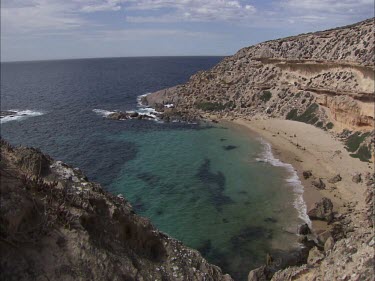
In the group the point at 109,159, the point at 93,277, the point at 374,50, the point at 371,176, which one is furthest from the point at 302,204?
the point at 374,50

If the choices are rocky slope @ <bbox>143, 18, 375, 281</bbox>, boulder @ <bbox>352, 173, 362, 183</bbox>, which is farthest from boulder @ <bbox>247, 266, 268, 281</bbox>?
boulder @ <bbox>352, 173, 362, 183</bbox>

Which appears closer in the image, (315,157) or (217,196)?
(217,196)

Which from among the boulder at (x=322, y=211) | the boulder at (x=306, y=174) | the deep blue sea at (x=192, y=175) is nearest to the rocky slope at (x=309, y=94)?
the boulder at (x=322, y=211)

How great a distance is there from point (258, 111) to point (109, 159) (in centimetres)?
4183

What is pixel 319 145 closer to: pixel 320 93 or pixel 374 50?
pixel 320 93

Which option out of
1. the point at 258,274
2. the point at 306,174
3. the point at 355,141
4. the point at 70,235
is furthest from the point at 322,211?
the point at 70,235

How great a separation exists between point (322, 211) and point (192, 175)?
1922 centimetres

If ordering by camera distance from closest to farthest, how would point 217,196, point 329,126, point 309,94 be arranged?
point 217,196
point 329,126
point 309,94

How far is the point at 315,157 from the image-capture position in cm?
5862

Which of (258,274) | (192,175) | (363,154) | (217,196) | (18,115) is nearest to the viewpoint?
(258,274)

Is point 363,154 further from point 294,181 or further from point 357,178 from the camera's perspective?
point 294,181

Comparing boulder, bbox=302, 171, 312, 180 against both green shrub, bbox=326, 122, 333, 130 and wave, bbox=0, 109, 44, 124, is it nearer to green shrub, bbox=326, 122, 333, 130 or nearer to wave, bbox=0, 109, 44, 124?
green shrub, bbox=326, 122, 333, 130

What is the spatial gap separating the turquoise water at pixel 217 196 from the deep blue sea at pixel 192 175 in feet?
0.35

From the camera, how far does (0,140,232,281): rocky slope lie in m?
12.7
